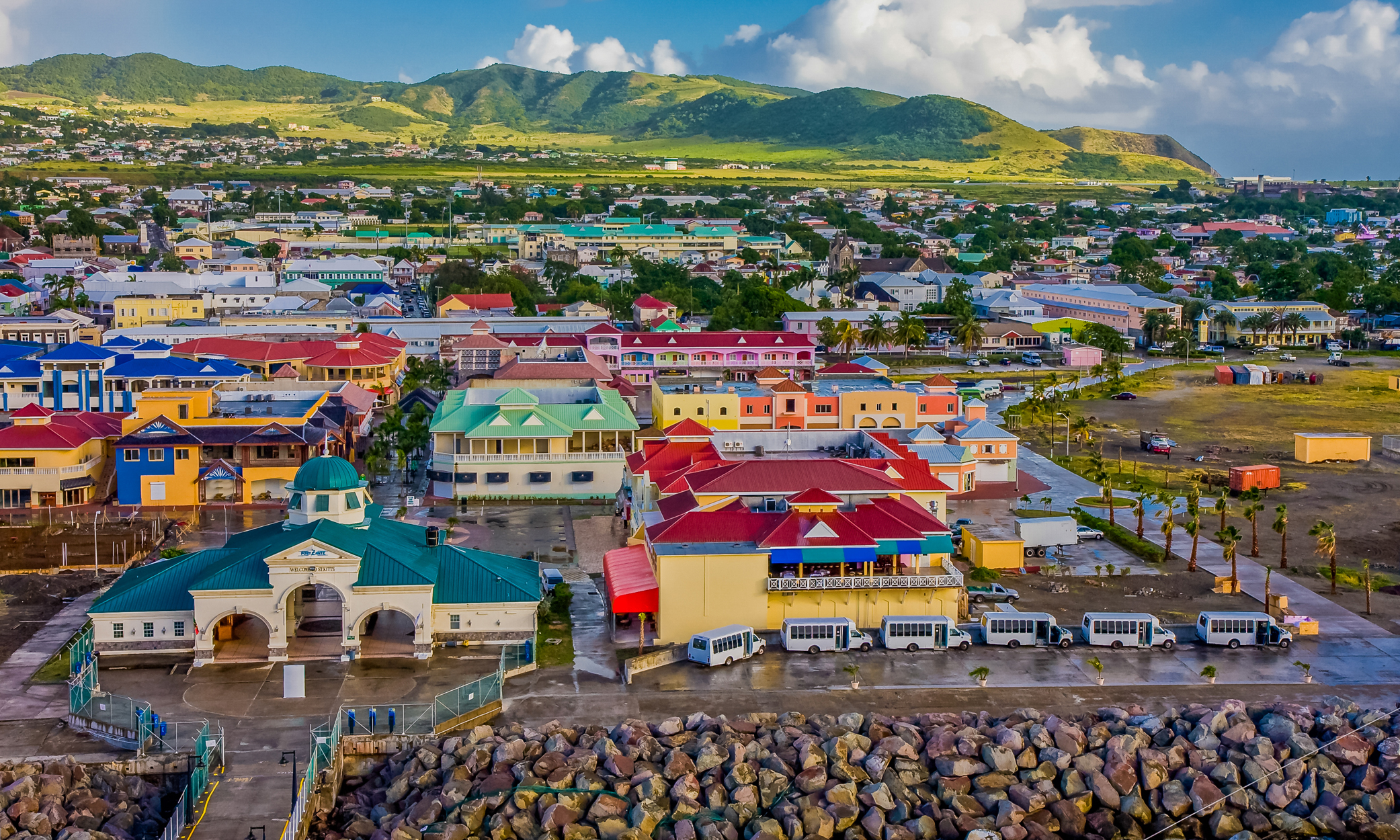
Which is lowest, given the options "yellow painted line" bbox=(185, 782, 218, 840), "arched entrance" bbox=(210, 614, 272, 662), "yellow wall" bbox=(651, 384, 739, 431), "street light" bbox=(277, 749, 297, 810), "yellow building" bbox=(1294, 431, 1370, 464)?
"yellow painted line" bbox=(185, 782, 218, 840)

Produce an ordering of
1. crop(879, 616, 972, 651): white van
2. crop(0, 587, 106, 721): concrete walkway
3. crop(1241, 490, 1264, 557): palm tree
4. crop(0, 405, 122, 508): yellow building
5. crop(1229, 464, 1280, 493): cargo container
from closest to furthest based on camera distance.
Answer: crop(0, 587, 106, 721): concrete walkway < crop(879, 616, 972, 651): white van < crop(1241, 490, 1264, 557): palm tree < crop(0, 405, 122, 508): yellow building < crop(1229, 464, 1280, 493): cargo container

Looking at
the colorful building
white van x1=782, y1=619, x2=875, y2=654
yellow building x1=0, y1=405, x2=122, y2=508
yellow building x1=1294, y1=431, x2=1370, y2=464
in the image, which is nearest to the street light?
white van x1=782, y1=619, x2=875, y2=654

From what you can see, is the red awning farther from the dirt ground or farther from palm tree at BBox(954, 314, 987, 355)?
palm tree at BBox(954, 314, 987, 355)

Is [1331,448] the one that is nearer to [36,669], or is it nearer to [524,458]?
[524,458]

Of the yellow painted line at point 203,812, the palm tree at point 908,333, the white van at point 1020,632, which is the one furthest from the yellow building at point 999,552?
the palm tree at point 908,333

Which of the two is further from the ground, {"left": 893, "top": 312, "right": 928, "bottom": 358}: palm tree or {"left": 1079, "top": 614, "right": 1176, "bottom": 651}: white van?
{"left": 893, "top": 312, "right": 928, "bottom": 358}: palm tree

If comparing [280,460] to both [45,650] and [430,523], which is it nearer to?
[430,523]

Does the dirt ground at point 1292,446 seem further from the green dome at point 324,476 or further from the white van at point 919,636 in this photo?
the green dome at point 324,476
